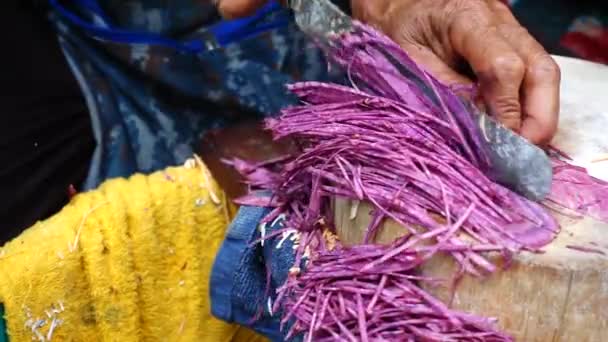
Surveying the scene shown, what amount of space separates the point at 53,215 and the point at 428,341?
0.61m

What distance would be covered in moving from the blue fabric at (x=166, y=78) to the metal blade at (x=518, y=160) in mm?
478

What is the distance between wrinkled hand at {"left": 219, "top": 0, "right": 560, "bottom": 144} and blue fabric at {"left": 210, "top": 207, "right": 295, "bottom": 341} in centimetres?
26

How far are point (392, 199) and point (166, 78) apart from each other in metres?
0.58

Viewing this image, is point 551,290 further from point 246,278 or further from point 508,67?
point 246,278

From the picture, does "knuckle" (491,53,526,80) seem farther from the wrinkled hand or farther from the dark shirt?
the dark shirt

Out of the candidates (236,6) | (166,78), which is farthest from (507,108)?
(166,78)

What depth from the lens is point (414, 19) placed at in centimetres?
84

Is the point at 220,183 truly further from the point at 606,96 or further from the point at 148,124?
the point at 606,96

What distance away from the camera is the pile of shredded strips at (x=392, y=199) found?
0.62 m

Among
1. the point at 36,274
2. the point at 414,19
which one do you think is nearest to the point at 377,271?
the point at 414,19

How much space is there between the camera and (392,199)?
64 centimetres

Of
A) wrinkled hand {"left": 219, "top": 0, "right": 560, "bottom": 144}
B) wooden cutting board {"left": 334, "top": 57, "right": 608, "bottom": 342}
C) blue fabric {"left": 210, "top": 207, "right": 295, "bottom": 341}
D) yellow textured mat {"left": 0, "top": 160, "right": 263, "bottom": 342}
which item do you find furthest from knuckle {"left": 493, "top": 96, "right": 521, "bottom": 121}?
yellow textured mat {"left": 0, "top": 160, "right": 263, "bottom": 342}

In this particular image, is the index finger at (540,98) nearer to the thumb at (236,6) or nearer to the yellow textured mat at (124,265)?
the thumb at (236,6)

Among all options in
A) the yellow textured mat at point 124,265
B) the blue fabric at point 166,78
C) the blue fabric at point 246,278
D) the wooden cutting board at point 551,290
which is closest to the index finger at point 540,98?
the wooden cutting board at point 551,290
